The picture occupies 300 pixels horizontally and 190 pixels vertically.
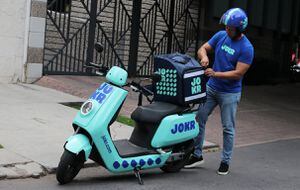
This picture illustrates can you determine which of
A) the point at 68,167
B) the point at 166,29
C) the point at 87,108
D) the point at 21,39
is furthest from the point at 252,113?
the point at 68,167

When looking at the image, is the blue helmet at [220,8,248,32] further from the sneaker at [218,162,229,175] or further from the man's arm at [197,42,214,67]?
the sneaker at [218,162,229,175]

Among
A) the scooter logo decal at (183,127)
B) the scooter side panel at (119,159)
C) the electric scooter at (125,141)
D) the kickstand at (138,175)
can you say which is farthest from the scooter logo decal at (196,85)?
the kickstand at (138,175)

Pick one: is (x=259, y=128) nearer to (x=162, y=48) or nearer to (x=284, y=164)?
(x=284, y=164)

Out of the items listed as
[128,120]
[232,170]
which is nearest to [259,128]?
[128,120]

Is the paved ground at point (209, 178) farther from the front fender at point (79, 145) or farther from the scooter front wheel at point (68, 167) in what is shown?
the front fender at point (79, 145)

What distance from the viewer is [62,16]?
12500mm

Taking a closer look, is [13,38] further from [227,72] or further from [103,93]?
[227,72]

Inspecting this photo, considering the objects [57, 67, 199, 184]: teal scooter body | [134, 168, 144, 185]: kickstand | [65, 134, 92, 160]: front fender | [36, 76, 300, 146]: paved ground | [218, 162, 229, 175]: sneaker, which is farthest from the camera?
[36, 76, 300, 146]: paved ground

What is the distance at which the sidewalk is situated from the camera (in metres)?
6.04

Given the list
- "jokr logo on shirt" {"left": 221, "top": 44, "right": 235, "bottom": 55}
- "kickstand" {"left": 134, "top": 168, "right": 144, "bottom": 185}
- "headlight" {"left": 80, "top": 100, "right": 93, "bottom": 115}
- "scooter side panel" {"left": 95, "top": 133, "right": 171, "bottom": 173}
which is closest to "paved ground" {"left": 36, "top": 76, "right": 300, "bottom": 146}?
"jokr logo on shirt" {"left": 221, "top": 44, "right": 235, "bottom": 55}

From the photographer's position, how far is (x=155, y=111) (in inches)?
235

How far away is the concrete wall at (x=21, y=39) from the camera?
36.4ft

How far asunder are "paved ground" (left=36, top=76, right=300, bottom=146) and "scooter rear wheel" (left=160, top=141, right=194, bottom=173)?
7.00ft

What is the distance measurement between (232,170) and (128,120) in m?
2.70
